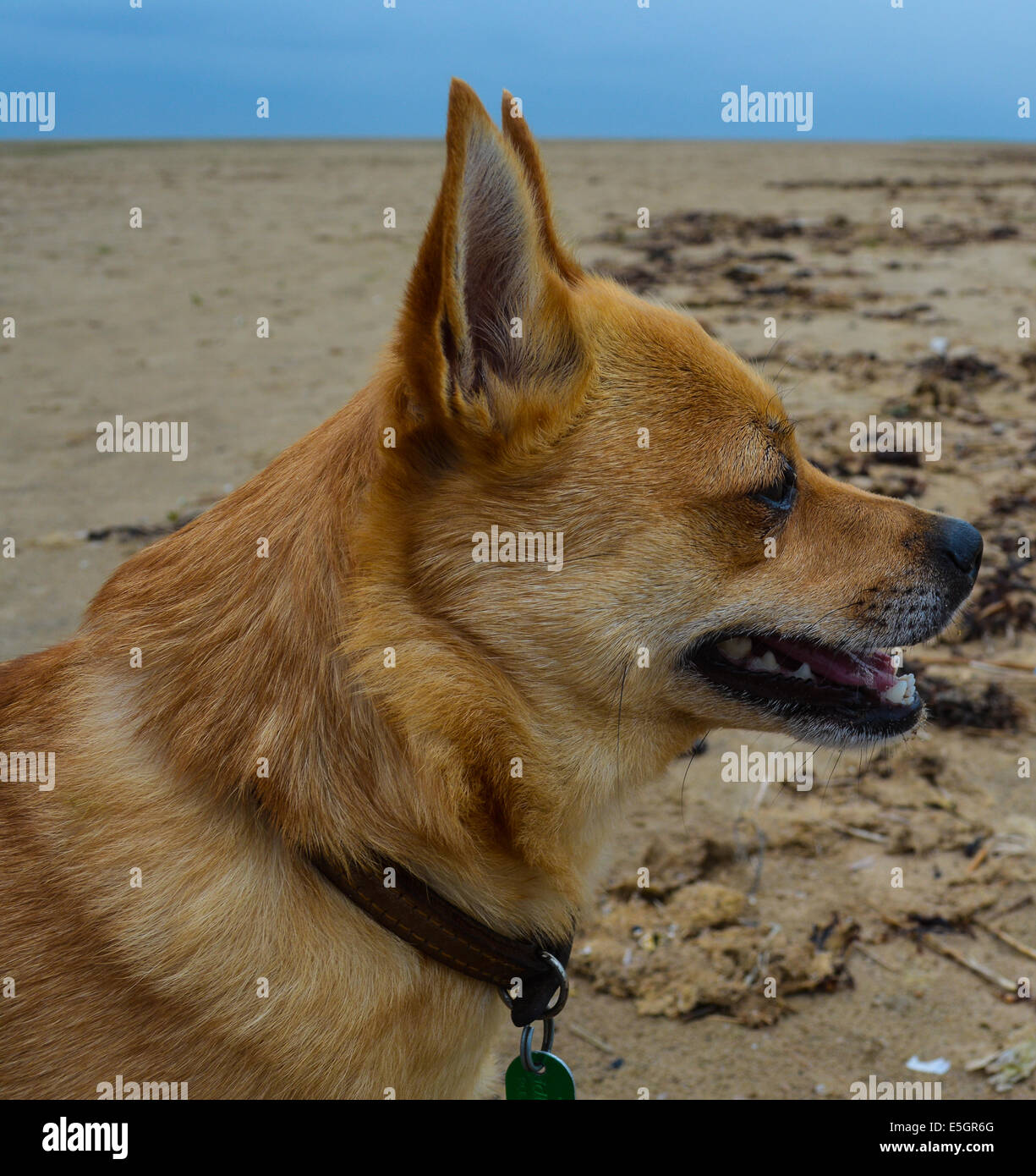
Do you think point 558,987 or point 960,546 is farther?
point 960,546

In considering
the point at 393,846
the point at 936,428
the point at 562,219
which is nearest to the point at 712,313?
the point at 936,428

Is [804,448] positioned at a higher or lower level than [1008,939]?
higher

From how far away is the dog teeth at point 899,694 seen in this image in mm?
2836

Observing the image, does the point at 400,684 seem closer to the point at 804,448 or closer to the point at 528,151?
the point at 528,151

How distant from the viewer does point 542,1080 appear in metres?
2.55

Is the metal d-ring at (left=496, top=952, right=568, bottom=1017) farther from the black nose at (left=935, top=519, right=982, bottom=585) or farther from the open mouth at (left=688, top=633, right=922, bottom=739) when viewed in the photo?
the black nose at (left=935, top=519, right=982, bottom=585)

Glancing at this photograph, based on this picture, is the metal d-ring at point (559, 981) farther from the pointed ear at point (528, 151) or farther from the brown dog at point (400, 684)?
the pointed ear at point (528, 151)

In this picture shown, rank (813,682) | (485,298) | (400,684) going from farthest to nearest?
(813,682) → (485,298) → (400,684)

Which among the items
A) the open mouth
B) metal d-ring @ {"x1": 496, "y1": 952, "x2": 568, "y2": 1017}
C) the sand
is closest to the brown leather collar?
metal d-ring @ {"x1": 496, "y1": 952, "x2": 568, "y2": 1017}

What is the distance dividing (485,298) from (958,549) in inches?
54.8

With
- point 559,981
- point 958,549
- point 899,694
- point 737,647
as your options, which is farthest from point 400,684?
point 958,549

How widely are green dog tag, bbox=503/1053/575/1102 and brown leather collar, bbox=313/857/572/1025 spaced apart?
136mm

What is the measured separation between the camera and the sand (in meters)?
3.34

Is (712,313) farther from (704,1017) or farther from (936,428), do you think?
(704,1017)
